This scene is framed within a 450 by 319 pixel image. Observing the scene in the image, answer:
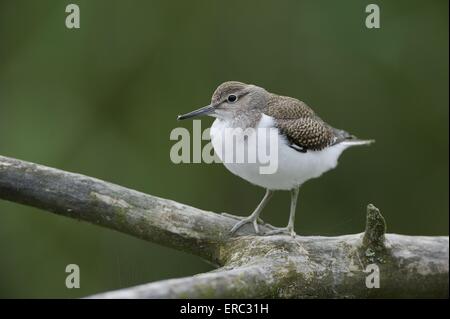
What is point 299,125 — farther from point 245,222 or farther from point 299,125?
point 245,222

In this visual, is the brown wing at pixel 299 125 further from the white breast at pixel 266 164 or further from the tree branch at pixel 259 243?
the tree branch at pixel 259 243

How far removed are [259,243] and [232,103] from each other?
1.32 metres

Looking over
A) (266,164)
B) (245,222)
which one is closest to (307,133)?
(266,164)

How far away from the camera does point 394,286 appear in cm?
492

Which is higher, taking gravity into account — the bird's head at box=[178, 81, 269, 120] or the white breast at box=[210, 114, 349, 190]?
the bird's head at box=[178, 81, 269, 120]

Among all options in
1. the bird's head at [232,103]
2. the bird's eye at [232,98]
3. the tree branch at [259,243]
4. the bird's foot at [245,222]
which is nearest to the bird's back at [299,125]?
the bird's head at [232,103]

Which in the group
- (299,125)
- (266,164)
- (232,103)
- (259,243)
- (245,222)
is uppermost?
(232,103)

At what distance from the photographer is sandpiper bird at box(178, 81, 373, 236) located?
17.5ft

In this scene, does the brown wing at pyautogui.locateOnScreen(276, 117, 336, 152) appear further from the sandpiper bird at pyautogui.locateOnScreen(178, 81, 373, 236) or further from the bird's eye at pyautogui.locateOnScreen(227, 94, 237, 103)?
the bird's eye at pyautogui.locateOnScreen(227, 94, 237, 103)

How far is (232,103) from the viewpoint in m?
5.71

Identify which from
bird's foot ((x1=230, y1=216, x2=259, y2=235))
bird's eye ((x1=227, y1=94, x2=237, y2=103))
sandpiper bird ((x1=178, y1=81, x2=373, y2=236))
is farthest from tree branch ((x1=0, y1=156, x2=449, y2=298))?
bird's eye ((x1=227, y1=94, x2=237, y2=103))
